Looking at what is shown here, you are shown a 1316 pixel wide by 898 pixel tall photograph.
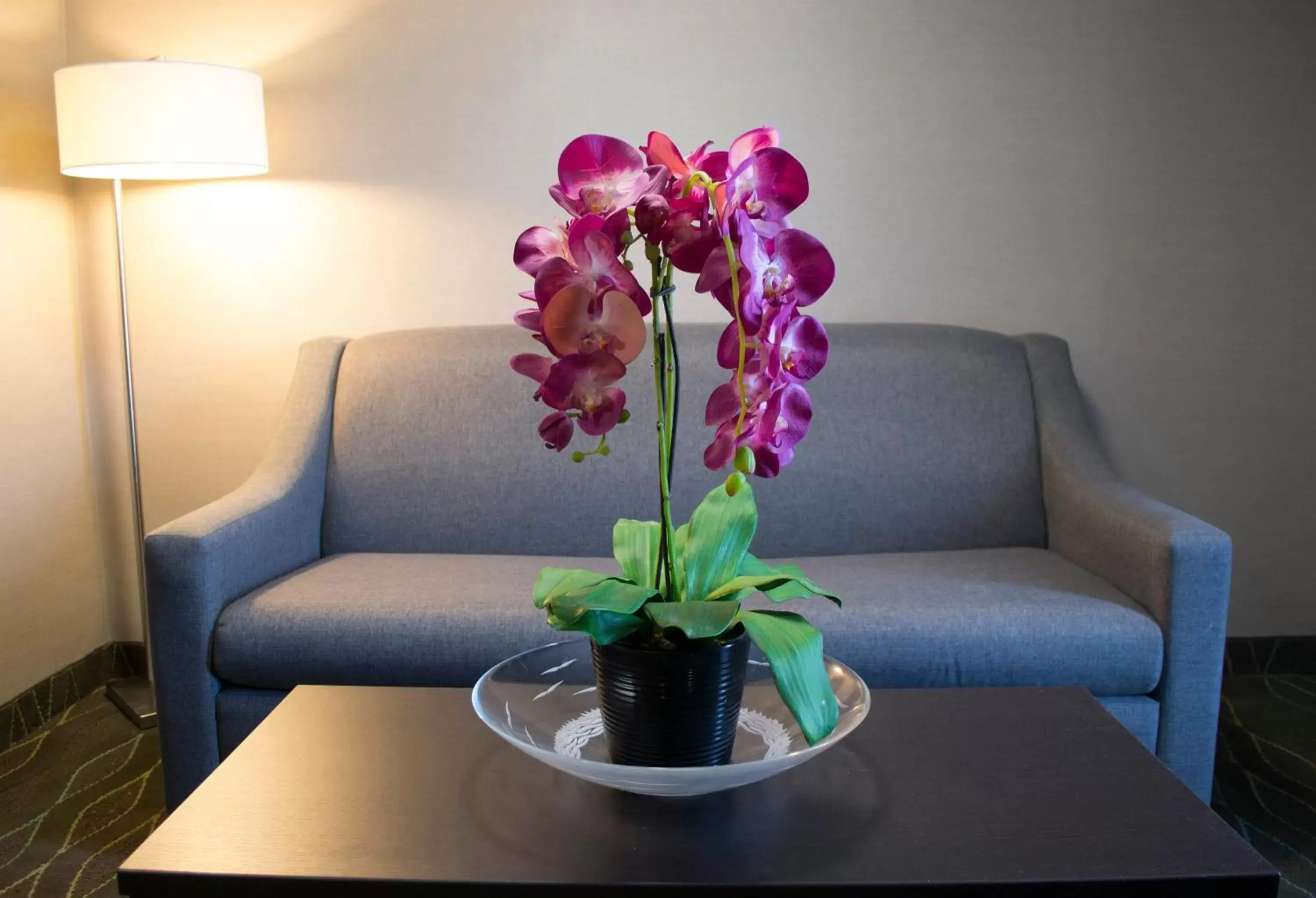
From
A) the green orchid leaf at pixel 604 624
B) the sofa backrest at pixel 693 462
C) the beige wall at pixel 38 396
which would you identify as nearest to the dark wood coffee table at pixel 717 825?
the green orchid leaf at pixel 604 624

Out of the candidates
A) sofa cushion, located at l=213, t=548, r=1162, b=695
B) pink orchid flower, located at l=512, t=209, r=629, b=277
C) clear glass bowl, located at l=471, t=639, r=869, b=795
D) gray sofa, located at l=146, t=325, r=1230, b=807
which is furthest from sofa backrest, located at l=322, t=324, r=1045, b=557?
pink orchid flower, located at l=512, t=209, r=629, b=277

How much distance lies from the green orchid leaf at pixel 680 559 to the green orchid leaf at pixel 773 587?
34 millimetres

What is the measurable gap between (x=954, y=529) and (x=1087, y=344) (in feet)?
2.33

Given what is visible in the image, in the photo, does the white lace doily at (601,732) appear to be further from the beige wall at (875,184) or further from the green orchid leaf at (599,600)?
the beige wall at (875,184)

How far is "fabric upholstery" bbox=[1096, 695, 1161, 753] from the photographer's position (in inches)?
78.6

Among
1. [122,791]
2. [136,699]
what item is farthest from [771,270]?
[136,699]

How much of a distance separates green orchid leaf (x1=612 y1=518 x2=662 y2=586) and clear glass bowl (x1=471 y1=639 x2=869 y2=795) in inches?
5.9

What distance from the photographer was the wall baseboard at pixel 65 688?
103 inches

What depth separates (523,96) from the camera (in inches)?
114

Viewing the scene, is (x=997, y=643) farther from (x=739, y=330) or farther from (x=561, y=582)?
(x=739, y=330)

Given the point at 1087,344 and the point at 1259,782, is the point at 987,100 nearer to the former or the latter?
the point at 1087,344

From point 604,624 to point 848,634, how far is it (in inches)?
36.6

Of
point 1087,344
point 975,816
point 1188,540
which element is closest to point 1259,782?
point 1188,540

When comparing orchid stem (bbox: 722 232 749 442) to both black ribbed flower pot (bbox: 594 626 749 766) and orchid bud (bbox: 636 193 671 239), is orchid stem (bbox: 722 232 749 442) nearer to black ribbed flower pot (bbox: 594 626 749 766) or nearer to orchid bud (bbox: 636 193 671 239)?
orchid bud (bbox: 636 193 671 239)
